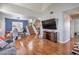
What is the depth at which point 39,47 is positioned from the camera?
2.18 m

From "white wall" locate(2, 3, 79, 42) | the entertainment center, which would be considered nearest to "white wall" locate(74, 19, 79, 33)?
"white wall" locate(2, 3, 79, 42)

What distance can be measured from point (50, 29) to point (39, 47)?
1.11 ft

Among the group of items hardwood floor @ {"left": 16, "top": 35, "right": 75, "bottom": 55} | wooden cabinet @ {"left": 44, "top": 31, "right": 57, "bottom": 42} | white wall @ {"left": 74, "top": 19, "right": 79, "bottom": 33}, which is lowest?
hardwood floor @ {"left": 16, "top": 35, "right": 75, "bottom": 55}

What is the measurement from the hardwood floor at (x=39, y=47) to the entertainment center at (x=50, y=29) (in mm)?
80

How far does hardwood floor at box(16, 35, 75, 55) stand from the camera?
216cm

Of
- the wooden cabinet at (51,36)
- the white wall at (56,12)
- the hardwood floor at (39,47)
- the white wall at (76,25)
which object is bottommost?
the hardwood floor at (39,47)

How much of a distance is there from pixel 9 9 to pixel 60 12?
2.64 ft

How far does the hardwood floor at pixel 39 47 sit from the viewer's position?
216cm

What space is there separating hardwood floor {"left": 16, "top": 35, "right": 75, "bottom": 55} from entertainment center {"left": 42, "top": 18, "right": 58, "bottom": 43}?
0.08 m

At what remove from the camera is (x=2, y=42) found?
7.11ft

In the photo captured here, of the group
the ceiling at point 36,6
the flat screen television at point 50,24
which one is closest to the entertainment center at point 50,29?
the flat screen television at point 50,24

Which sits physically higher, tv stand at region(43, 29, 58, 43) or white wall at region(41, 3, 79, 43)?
white wall at region(41, 3, 79, 43)

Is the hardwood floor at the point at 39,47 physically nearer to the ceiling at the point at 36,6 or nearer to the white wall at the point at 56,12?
the white wall at the point at 56,12

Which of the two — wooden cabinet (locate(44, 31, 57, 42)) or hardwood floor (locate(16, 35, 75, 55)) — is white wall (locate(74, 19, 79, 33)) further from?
wooden cabinet (locate(44, 31, 57, 42))
